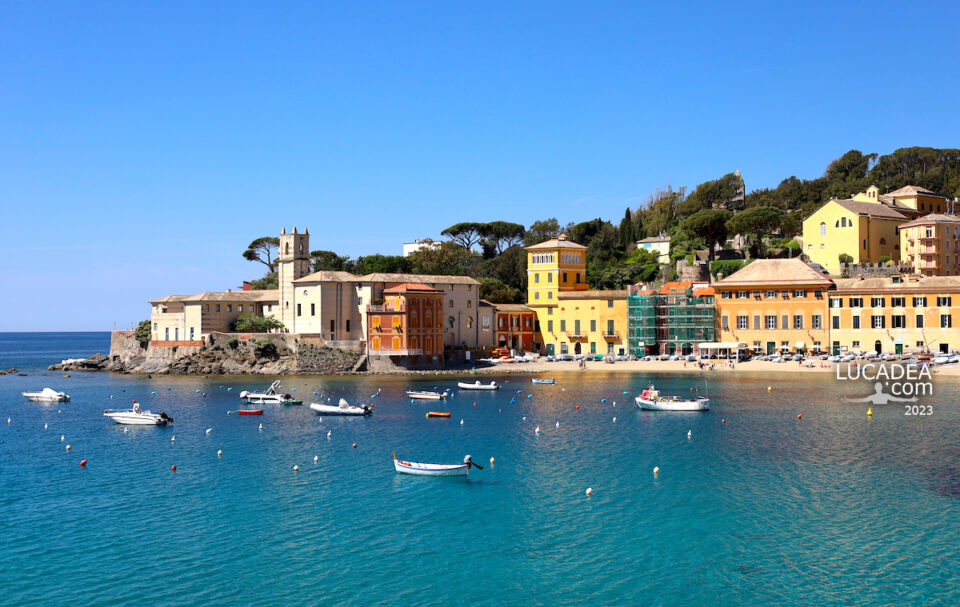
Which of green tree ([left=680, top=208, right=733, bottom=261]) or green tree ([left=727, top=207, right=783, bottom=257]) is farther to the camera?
green tree ([left=680, top=208, right=733, bottom=261])

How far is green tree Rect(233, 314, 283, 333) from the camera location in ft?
296

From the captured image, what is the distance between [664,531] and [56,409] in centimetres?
5240

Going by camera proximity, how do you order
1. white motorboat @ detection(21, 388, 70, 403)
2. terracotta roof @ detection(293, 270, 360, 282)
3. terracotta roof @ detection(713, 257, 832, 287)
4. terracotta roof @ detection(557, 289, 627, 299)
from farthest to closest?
1. terracotta roof @ detection(557, 289, 627, 299)
2. terracotta roof @ detection(293, 270, 360, 282)
3. terracotta roof @ detection(713, 257, 832, 287)
4. white motorboat @ detection(21, 388, 70, 403)

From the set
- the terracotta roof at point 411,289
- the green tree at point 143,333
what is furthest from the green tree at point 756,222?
the green tree at point 143,333

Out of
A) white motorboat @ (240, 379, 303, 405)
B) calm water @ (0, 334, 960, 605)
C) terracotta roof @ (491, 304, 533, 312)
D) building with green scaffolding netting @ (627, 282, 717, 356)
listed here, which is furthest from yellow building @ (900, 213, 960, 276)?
white motorboat @ (240, 379, 303, 405)

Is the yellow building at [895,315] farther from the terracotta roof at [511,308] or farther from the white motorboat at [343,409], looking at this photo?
the white motorboat at [343,409]

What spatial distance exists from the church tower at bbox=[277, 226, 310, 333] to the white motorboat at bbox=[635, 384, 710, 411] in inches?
1791

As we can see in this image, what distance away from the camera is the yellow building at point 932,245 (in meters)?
93.4

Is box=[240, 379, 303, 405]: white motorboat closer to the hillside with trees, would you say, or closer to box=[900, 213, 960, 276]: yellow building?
the hillside with trees

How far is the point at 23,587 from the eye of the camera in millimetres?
25797

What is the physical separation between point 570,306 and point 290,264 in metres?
32.3

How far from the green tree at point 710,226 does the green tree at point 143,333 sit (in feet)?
226

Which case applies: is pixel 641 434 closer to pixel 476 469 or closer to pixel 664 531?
pixel 476 469

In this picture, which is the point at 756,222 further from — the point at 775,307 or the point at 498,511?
the point at 498,511
